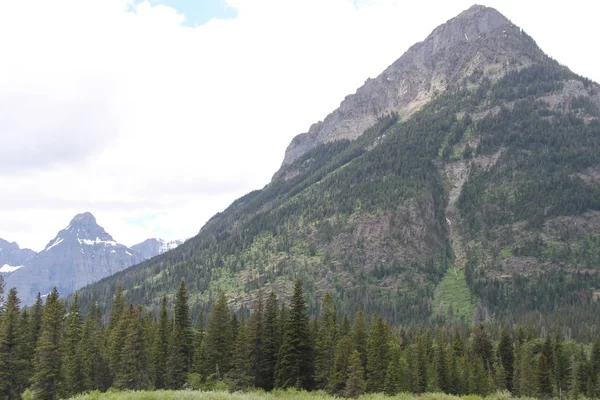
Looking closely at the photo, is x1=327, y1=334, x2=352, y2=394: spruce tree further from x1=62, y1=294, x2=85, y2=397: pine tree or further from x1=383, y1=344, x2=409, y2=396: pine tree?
x1=62, y1=294, x2=85, y2=397: pine tree

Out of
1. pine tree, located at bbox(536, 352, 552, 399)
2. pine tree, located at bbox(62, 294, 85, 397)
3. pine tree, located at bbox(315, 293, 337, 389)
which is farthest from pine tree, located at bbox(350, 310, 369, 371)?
pine tree, located at bbox(62, 294, 85, 397)

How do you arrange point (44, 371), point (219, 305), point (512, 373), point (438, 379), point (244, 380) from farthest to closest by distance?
point (512, 373) < point (438, 379) < point (219, 305) < point (244, 380) < point (44, 371)

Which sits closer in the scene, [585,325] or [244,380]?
[244,380]

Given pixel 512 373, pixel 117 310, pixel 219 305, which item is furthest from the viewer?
pixel 512 373

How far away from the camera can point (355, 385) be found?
74375mm

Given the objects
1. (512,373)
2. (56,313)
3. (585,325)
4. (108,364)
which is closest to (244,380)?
(108,364)

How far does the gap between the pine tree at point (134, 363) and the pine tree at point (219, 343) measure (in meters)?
10.9

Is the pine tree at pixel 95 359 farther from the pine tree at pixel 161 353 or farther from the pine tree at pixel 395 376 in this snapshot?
the pine tree at pixel 395 376

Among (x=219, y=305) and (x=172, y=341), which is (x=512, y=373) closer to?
(x=219, y=305)

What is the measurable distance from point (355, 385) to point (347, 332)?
23336 mm

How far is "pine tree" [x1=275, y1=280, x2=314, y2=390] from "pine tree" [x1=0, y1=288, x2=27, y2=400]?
127ft

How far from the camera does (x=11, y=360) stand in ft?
236

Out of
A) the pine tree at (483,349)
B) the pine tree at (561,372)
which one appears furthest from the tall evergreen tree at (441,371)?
the pine tree at (561,372)

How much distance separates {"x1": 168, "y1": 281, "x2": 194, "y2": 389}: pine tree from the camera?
8569 cm
